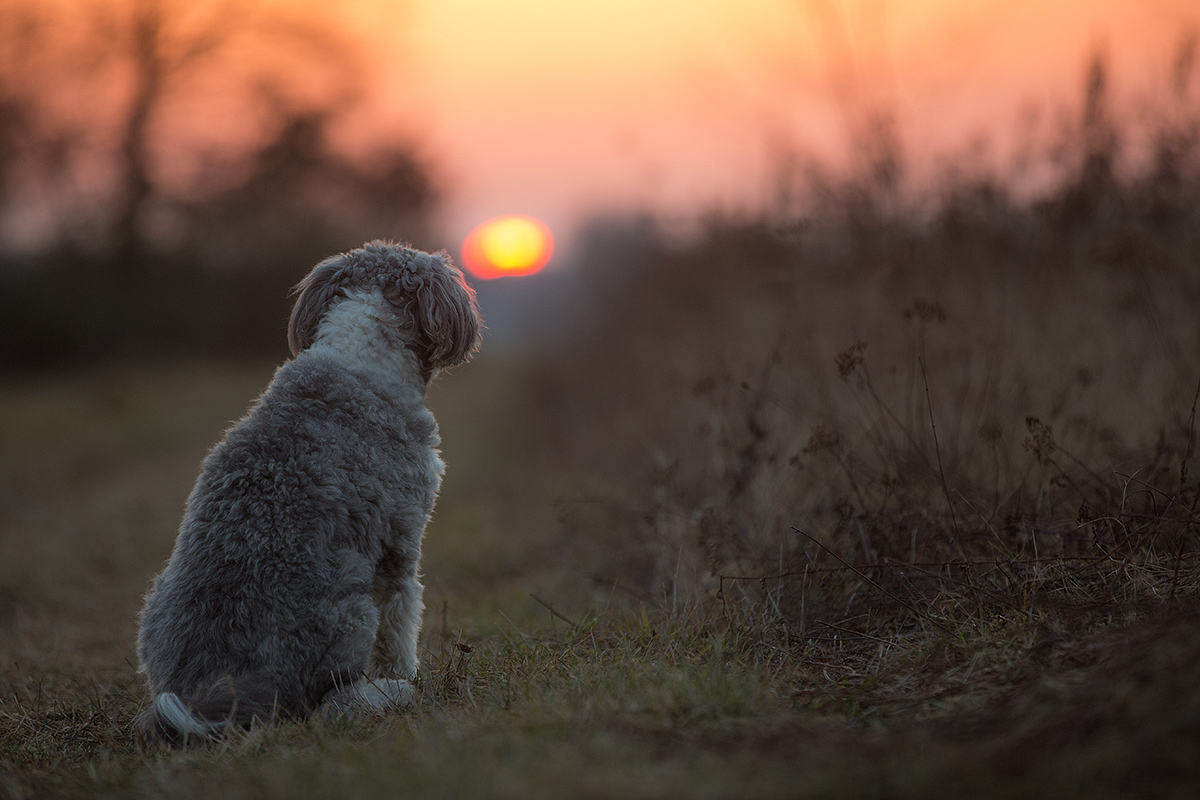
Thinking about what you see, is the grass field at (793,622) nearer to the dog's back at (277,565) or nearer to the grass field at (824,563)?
the grass field at (824,563)

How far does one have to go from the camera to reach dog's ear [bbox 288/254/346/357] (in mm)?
3635

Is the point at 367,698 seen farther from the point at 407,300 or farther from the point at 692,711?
the point at 407,300

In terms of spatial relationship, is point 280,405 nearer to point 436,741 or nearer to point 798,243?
point 436,741

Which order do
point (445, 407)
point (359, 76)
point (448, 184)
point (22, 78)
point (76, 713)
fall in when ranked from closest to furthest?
point (76, 713) → point (445, 407) → point (22, 78) → point (359, 76) → point (448, 184)

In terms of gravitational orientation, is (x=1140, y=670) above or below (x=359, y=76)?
below

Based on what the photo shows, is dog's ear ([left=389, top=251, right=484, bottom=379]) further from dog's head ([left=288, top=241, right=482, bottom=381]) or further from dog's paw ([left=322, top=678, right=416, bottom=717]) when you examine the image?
dog's paw ([left=322, top=678, right=416, bottom=717])

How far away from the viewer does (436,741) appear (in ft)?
7.79

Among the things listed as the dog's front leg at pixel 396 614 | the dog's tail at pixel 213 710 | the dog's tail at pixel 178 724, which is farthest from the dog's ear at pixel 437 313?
the dog's tail at pixel 178 724

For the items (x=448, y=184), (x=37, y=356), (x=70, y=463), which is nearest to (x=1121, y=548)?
(x=70, y=463)

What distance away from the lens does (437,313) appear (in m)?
3.60

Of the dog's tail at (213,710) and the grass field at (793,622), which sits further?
the dog's tail at (213,710)

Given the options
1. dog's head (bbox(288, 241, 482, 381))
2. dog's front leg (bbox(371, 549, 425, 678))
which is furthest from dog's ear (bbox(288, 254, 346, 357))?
dog's front leg (bbox(371, 549, 425, 678))

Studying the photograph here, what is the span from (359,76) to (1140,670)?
85.5 ft

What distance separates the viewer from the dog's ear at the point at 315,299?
3.63 m
